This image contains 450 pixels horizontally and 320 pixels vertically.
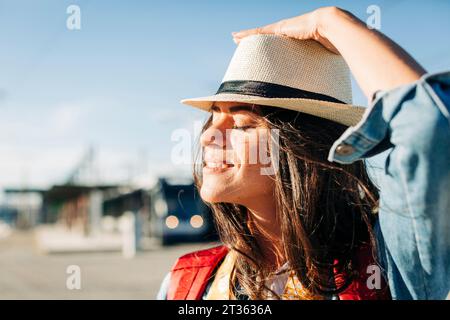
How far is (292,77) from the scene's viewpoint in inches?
72.7

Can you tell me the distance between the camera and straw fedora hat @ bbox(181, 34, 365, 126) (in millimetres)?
1793

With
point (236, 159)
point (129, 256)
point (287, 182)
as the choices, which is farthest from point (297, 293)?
point (129, 256)

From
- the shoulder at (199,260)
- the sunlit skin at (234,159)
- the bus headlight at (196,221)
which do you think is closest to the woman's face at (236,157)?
the sunlit skin at (234,159)

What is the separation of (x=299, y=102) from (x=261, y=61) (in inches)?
8.6

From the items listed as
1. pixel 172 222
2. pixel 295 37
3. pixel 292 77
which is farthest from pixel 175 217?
pixel 295 37

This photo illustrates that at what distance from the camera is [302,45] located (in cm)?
185

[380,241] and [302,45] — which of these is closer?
[380,241]

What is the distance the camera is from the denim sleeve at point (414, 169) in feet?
3.53

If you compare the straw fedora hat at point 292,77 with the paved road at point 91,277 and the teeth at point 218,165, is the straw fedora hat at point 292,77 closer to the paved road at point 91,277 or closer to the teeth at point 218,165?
the teeth at point 218,165

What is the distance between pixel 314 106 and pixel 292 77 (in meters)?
0.15

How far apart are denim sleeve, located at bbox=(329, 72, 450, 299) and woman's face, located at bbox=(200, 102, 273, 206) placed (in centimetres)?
56

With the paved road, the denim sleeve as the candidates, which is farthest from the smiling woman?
the paved road

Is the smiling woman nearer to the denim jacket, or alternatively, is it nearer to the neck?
the neck

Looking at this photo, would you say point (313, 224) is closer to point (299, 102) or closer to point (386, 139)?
point (299, 102)
